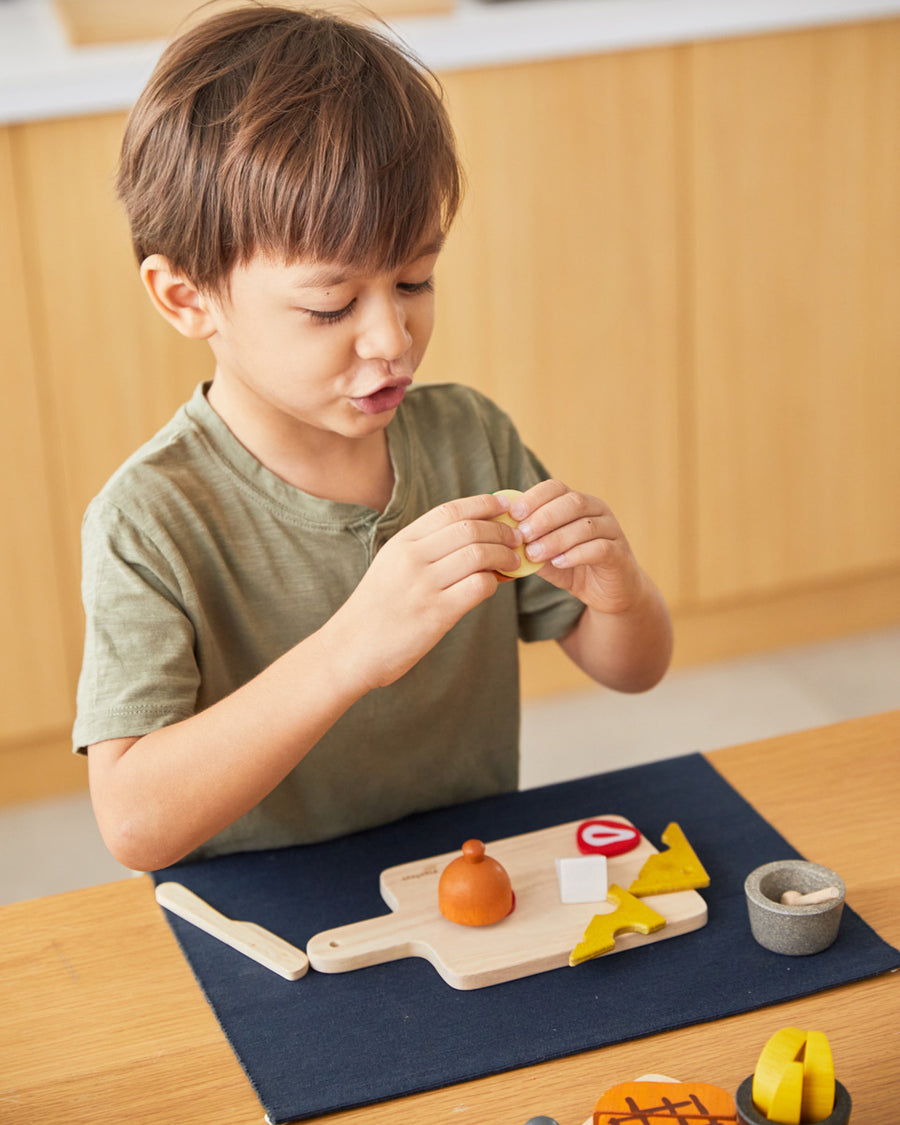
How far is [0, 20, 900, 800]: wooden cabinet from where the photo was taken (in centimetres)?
198

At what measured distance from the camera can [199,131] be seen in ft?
2.70

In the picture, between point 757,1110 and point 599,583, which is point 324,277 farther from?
point 757,1110

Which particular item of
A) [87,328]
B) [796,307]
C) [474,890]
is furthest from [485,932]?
[796,307]

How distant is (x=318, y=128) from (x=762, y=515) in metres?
1.73

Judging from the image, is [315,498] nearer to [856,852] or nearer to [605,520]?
[605,520]

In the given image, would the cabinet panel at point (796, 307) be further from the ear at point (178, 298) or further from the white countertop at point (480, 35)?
the ear at point (178, 298)

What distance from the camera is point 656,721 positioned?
226 centimetres

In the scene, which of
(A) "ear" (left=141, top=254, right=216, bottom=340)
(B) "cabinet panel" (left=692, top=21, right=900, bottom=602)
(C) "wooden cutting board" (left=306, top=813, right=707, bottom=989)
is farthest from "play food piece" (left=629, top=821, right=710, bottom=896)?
(B) "cabinet panel" (left=692, top=21, right=900, bottom=602)

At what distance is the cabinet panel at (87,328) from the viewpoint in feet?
6.24

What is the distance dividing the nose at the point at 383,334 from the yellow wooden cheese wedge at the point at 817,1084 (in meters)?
0.45

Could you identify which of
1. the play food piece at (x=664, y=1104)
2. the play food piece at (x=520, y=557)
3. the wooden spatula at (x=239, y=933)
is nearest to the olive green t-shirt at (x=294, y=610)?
the wooden spatula at (x=239, y=933)

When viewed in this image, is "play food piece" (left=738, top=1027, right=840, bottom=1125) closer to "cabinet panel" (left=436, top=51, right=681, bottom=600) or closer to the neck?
the neck

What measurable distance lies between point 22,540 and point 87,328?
0.34 m

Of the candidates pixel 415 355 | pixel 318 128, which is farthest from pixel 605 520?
pixel 318 128
